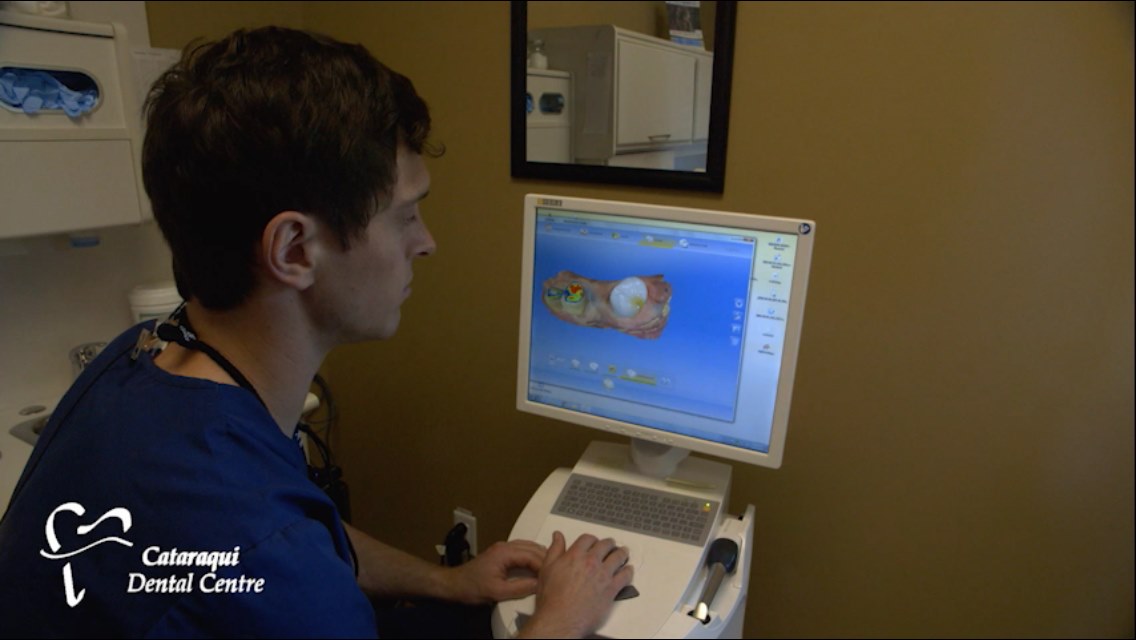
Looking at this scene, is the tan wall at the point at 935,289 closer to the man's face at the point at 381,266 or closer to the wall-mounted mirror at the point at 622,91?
the wall-mounted mirror at the point at 622,91

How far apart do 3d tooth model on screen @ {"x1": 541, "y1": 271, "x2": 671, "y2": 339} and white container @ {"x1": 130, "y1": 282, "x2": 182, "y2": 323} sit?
811mm

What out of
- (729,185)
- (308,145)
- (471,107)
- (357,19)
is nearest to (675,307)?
(729,185)

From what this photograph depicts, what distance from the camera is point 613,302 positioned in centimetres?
106

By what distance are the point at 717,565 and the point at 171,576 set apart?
665 millimetres

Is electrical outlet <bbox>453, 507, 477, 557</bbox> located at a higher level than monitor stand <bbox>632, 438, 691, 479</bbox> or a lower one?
lower

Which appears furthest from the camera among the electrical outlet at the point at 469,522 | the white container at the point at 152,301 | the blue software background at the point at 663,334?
the electrical outlet at the point at 469,522

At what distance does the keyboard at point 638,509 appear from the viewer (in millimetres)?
1031

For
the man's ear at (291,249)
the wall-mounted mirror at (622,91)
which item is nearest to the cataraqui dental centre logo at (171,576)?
the man's ear at (291,249)

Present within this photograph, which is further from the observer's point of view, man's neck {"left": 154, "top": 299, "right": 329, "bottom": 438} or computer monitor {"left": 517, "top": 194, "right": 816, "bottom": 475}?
computer monitor {"left": 517, "top": 194, "right": 816, "bottom": 475}

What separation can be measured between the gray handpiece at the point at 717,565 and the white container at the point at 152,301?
1.12 meters

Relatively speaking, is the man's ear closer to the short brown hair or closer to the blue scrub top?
the short brown hair

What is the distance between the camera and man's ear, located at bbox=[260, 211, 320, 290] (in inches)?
29.7

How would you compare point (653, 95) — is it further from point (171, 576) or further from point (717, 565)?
point (171, 576)

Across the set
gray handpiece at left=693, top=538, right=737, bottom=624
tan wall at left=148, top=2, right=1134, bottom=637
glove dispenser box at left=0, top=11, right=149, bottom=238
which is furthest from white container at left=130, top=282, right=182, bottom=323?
gray handpiece at left=693, top=538, right=737, bottom=624
